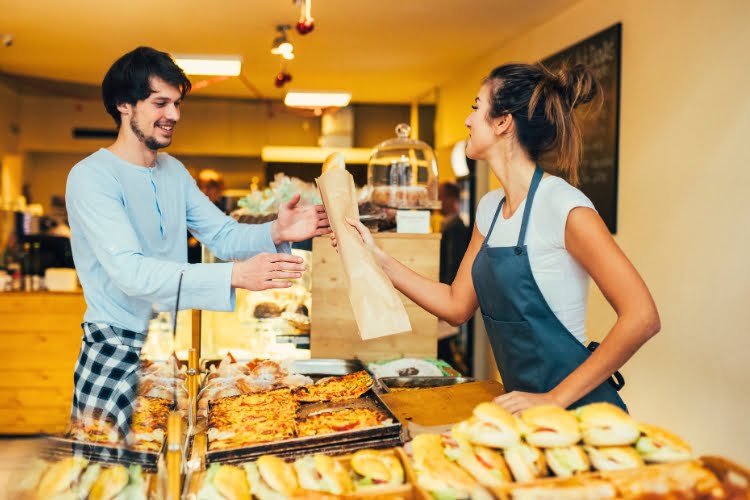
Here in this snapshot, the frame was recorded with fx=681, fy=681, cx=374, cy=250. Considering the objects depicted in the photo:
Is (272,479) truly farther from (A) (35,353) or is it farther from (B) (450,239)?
(B) (450,239)

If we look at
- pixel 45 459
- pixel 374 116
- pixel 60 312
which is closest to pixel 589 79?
pixel 45 459

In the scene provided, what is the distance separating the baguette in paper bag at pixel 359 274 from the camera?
1665 mm

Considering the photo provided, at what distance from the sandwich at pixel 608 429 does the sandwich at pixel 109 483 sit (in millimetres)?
797

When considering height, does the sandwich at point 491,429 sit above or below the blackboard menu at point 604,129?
below

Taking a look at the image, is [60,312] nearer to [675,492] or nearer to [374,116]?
[675,492]

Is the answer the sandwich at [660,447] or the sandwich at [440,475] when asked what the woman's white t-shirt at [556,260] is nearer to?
the sandwich at [660,447]

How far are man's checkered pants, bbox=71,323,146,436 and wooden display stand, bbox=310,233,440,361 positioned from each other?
116 centimetres

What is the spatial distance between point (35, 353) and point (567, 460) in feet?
16.1

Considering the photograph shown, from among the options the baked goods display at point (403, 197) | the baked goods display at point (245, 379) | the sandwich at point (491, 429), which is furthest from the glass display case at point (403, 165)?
the sandwich at point (491, 429)

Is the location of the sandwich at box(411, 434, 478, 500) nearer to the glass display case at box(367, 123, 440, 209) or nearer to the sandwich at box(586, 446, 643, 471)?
the sandwich at box(586, 446, 643, 471)

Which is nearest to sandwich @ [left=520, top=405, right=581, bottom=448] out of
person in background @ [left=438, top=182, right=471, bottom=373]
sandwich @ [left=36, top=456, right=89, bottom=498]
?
sandwich @ [left=36, top=456, right=89, bottom=498]

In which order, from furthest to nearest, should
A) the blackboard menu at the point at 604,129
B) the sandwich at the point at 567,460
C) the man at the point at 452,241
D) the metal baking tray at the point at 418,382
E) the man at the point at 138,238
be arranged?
the man at the point at 452,241 < the blackboard menu at the point at 604,129 < the metal baking tray at the point at 418,382 < the man at the point at 138,238 < the sandwich at the point at 567,460

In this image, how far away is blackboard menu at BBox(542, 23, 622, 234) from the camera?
4.46 metres

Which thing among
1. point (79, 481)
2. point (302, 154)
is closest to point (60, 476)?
point (79, 481)
